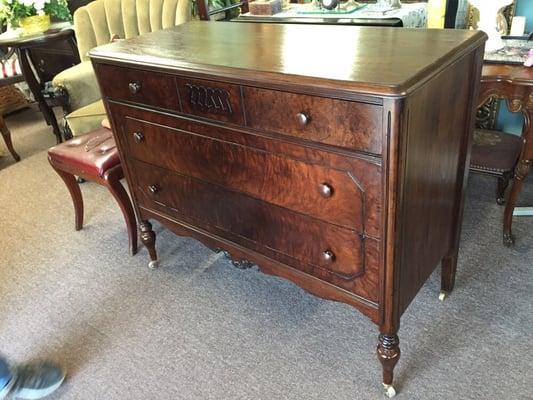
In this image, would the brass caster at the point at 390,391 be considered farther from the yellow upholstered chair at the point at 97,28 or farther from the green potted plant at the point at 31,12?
the green potted plant at the point at 31,12

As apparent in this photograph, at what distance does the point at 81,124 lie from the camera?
263 centimetres

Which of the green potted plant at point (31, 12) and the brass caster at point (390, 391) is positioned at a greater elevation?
the green potted plant at point (31, 12)

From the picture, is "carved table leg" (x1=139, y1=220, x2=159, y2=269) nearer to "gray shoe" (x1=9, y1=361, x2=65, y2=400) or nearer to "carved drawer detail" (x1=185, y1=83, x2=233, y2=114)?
"gray shoe" (x1=9, y1=361, x2=65, y2=400)

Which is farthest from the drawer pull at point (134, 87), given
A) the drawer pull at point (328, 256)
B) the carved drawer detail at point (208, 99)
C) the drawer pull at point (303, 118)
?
the drawer pull at point (328, 256)

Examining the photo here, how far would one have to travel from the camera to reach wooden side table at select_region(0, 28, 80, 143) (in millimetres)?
2947

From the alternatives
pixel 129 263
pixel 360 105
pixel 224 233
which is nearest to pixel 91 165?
pixel 129 263

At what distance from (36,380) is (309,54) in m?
1.34

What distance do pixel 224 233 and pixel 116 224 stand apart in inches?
40.5

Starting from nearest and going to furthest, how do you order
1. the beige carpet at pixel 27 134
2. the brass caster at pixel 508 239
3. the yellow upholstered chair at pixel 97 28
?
the brass caster at pixel 508 239 → the yellow upholstered chair at pixel 97 28 → the beige carpet at pixel 27 134

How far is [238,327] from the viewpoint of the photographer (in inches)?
68.0

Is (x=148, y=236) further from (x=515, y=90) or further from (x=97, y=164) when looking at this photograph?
(x=515, y=90)

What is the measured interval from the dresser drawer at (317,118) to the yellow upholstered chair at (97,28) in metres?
1.71

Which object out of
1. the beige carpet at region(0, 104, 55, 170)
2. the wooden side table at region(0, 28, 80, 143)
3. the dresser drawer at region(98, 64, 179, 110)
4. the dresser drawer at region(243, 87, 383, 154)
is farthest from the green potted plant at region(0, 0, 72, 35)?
the dresser drawer at region(243, 87, 383, 154)

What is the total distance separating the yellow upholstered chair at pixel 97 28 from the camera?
8.74 ft
